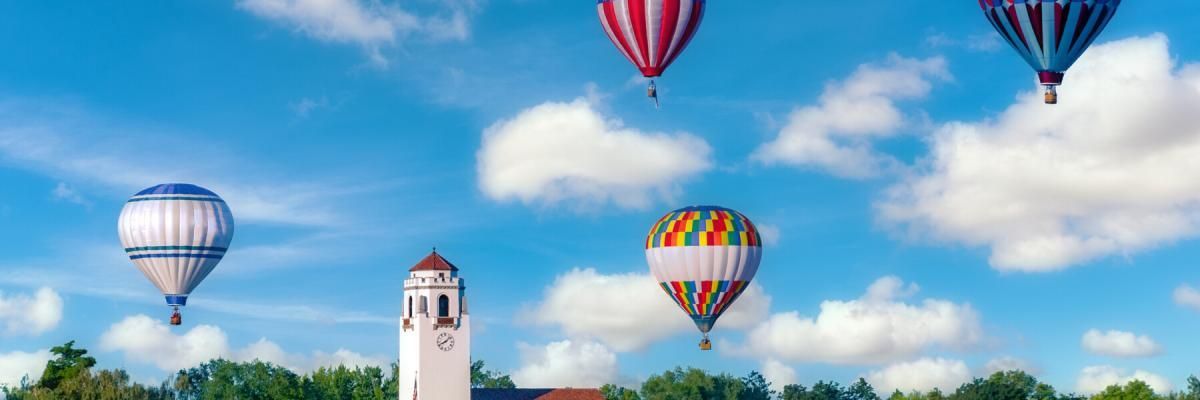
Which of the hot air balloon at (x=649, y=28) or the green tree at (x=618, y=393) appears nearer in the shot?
the hot air balloon at (x=649, y=28)

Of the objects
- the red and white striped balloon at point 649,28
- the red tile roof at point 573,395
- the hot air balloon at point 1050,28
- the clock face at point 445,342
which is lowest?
the red tile roof at point 573,395

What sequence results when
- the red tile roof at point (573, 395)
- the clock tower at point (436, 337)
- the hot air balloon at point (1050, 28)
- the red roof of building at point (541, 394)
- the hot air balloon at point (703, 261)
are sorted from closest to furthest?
the hot air balloon at point (1050, 28) < the hot air balloon at point (703, 261) < the clock tower at point (436, 337) < the red roof of building at point (541, 394) < the red tile roof at point (573, 395)

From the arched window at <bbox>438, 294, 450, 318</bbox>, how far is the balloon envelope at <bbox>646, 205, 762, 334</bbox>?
2472 centimetres

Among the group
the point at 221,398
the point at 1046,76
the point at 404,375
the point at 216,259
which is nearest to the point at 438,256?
the point at 404,375

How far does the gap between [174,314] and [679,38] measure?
93.1 feet

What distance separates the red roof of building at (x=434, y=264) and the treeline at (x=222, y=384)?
58.3ft

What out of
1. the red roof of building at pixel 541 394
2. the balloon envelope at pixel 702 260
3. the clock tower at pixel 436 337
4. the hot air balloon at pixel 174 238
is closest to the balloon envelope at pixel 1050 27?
the balloon envelope at pixel 702 260

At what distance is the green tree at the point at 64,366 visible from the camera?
114 metres

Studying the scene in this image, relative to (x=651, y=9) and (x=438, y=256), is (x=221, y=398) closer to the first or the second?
(x=438, y=256)

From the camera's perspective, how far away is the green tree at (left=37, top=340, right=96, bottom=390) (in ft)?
373

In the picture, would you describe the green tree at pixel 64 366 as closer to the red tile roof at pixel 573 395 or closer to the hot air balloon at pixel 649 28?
the red tile roof at pixel 573 395

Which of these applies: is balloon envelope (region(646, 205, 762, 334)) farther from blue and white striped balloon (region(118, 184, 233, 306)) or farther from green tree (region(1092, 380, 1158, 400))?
green tree (region(1092, 380, 1158, 400))

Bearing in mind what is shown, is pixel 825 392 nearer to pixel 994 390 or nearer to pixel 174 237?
pixel 994 390

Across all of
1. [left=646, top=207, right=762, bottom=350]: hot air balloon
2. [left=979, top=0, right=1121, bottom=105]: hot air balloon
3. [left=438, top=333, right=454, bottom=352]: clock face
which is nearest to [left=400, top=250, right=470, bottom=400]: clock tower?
[left=438, top=333, right=454, bottom=352]: clock face
